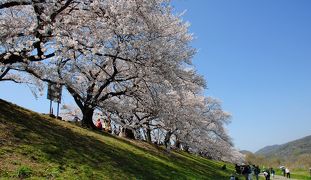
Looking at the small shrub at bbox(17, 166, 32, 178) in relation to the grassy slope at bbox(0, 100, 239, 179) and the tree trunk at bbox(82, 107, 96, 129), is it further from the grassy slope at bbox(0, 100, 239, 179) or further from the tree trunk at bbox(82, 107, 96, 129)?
the tree trunk at bbox(82, 107, 96, 129)

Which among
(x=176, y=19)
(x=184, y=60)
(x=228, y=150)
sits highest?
(x=176, y=19)

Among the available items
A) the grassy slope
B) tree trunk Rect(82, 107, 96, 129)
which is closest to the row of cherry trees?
tree trunk Rect(82, 107, 96, 129)

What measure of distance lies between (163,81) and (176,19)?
521cm

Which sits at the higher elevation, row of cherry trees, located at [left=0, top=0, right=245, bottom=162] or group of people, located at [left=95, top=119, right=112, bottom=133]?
row of cherry trees, located at [left=0, top=0, right=245, bottom=162]

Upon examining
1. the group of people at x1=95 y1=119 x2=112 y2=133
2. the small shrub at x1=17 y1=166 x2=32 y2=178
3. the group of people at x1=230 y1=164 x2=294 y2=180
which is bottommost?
the group of people at x1=230 y1=164 x2=294 y2=180

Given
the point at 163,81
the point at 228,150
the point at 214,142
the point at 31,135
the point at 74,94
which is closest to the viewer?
the point at 31,135

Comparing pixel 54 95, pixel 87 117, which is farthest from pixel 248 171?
pixel 54 95

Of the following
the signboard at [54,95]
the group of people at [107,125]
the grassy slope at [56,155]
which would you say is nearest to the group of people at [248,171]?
the grassy slope at [56,155]

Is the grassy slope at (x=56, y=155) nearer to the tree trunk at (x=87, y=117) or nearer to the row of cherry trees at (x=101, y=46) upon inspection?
the row of cherry trees at (x=101, y=46)

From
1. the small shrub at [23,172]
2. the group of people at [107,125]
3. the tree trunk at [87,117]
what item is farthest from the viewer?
the group of people at [107,125]

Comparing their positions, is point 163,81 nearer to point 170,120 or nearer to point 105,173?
point 170,120

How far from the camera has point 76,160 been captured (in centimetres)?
1355

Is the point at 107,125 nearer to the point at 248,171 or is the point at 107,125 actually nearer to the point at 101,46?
the point at 248,171

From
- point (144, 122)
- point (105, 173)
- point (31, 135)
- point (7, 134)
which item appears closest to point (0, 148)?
point (7, 134)
